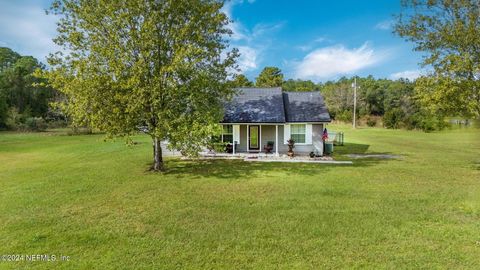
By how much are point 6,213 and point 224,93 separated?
9187 mm

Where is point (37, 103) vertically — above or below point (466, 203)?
above

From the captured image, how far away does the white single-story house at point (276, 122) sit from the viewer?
58.7 feet

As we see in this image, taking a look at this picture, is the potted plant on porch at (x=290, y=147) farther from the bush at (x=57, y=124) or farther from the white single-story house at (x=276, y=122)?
the bush at (x=57, y=124)

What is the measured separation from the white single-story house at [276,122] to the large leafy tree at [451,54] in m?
5.59

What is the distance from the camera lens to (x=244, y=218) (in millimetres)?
7191

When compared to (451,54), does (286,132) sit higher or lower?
lower

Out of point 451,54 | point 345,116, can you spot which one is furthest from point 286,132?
point 345,116

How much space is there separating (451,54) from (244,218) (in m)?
12.3

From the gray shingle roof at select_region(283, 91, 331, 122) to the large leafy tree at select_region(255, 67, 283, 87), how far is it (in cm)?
2698

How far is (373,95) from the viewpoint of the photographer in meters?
61.9

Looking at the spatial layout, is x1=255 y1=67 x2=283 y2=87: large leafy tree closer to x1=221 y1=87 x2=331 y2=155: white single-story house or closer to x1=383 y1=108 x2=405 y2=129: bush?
x1=383 y1=108 x2=405 y2=129: bush

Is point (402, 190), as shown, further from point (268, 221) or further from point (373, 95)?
point (373, 95)

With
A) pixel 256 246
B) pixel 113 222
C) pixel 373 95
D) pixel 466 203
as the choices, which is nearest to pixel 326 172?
pixel 466 203

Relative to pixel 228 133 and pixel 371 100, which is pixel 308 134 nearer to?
pixel 228 133
